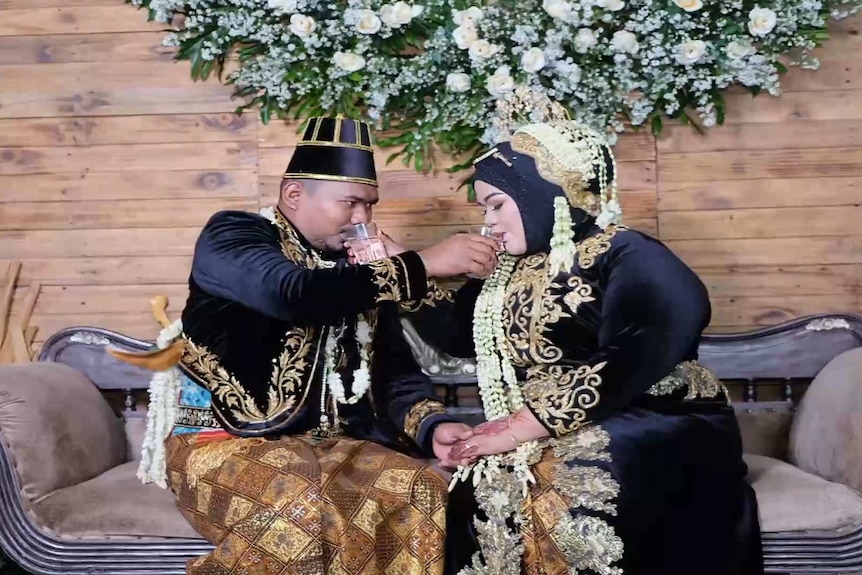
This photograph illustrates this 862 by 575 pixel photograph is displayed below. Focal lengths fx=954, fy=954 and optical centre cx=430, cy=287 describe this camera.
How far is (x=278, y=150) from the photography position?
122 inches

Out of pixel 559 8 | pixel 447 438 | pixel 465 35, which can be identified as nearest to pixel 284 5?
pixel 465 35

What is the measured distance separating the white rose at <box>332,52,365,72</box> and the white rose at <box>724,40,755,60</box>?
1093mm

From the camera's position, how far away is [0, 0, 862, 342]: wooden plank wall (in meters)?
3.02

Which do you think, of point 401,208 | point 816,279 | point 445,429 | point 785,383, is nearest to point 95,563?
point 445,429

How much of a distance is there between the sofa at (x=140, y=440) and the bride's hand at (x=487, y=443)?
2.22ft

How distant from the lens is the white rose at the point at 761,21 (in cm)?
279

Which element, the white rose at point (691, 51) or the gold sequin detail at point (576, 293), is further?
the white rose at point (691, 51)

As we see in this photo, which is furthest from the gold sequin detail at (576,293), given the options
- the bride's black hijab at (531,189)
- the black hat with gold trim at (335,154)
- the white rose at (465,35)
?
the white rose at (465,35)

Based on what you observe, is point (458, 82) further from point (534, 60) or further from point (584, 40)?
point (584, 40)

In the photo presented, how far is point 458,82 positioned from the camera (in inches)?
112

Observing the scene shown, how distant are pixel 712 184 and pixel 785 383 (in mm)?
661

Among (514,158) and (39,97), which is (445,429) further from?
(39,97)

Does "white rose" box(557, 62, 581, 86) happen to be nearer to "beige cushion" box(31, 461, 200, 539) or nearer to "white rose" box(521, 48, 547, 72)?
"white rose" box(521, 48, 547, 72)

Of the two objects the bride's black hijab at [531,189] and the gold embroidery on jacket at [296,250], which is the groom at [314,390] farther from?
the bride's black hijab at [531,189]
